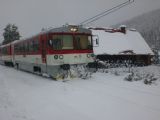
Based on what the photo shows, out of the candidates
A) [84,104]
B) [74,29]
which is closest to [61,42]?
[74,29]

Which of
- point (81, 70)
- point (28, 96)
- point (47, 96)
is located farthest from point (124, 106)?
point (81, 70)

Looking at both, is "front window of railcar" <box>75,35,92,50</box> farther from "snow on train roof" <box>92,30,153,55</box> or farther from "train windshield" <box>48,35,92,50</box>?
"snow on train roof" <box>92,30,153,55</box>

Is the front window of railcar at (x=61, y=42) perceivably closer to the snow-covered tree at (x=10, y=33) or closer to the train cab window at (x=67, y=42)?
the train cab window at (x=67, y=42)

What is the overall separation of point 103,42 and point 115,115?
2079cm

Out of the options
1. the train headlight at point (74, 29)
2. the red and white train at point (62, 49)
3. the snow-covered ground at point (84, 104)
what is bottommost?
the snow-covered ground at point (84, 104)

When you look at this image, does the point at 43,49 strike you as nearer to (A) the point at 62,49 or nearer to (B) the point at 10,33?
(A) the point at 62,49

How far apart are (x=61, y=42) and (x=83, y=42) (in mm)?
1532

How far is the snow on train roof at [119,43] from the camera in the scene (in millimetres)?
27284

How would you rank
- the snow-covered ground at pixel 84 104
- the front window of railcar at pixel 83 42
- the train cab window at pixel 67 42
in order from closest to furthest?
the snow-covered ground at pixel 84 104 → the train cab window at pixel 67 42 → the front window of railcar at pixel 83 42

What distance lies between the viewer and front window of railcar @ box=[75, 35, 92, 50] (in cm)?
1630

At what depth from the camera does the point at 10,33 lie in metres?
72.0

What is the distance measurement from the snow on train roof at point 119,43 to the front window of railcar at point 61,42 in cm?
965

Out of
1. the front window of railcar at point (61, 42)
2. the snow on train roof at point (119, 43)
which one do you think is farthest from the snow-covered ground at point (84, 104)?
the snow on train roof at point (119, 43)

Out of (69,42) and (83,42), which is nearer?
(69,42)
